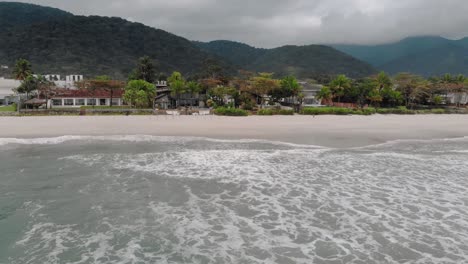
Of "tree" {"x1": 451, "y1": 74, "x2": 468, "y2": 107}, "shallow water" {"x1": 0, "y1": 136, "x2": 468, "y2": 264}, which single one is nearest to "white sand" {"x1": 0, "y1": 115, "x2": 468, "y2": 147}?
"shallow water" {"x1": 0, "y1": 136, "x2": 468, "y2": 264}

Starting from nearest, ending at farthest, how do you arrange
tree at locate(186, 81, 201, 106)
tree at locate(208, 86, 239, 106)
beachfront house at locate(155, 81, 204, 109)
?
tree at locate(208, 86, 239, 106)
tree at locate(186, 81, 201, 106)
beachfront house at locate(155, 81, 204, 109)

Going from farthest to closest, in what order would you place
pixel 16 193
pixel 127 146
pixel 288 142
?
pixel 288 142 < pixel 127 146 < pixel 16 193

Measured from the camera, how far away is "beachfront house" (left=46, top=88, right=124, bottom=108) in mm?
56344

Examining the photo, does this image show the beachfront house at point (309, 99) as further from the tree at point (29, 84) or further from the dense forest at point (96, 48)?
the dense forest at point (96, 48)

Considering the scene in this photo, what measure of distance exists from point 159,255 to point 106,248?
140 centimetres

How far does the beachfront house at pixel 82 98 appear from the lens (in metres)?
56.3

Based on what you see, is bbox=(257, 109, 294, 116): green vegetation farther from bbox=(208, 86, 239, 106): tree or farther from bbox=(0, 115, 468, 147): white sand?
bbox=(0, 115, 468, 147): white sand

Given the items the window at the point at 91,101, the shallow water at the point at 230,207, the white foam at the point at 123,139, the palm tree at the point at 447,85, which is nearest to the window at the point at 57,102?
the window at the point at 91,101

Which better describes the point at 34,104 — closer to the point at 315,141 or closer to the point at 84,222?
the point at 315,141

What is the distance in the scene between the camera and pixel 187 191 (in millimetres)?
12945

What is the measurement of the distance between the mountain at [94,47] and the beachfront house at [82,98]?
2250 inches

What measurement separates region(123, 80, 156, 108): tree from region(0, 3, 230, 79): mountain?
62207mm

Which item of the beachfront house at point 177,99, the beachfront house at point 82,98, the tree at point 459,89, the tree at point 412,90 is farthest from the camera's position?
the tree at point 459,89

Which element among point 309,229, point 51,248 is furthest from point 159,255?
point 309,229
